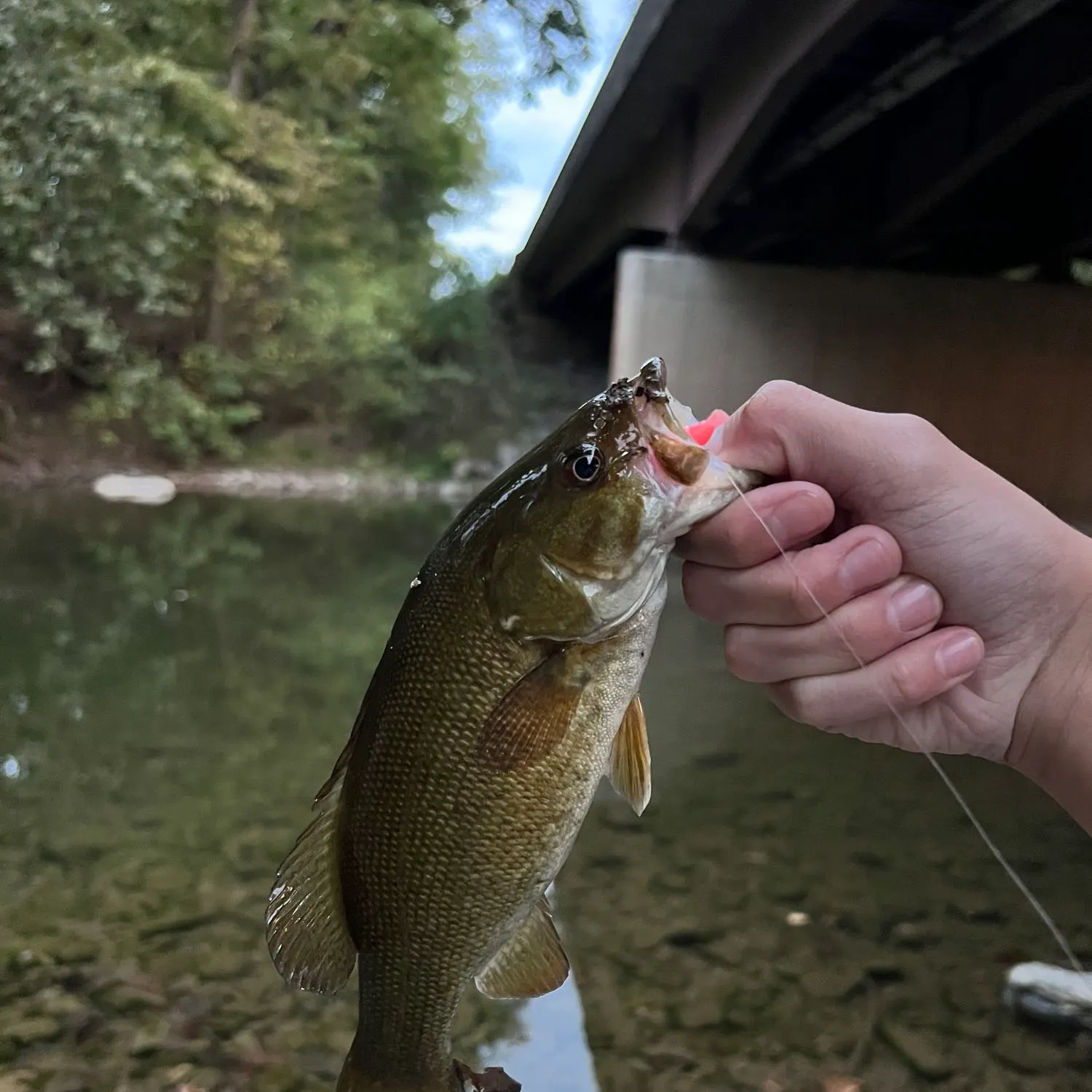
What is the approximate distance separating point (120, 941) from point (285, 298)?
608 inches

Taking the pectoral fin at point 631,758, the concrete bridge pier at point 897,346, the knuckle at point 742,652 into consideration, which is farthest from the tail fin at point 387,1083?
the concrete bridge pier at point 897,346

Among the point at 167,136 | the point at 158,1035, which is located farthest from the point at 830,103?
the point at 167,136

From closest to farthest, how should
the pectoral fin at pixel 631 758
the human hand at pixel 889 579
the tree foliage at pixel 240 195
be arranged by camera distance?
the pectoral fin at pixel 631 758 < the human hand at pixel 889 579 < the tree foliage at pixel 240 195

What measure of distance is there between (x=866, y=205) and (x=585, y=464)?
7.44m

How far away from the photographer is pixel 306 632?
6703 millimetres

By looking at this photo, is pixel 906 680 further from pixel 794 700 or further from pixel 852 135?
pixel 852 135

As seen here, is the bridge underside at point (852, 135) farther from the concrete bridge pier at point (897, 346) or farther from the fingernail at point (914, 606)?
the fingernail at point (914, 606)

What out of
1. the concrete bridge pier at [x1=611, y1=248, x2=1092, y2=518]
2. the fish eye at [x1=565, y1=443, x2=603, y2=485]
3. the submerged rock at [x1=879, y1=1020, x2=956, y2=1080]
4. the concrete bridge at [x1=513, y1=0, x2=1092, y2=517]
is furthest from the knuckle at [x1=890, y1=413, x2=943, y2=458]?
the concrete bridge pier at [x1=611, y1=248, x2=1092, y2=518]

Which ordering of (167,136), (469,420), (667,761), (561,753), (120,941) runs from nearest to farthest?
(561,753) → (120,941) → (667,761) → (167,136) → (469,420)

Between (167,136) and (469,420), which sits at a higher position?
(167,136)

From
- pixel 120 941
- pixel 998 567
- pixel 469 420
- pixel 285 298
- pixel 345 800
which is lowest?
pixel 469 420

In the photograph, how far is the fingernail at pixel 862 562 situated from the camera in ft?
5.76

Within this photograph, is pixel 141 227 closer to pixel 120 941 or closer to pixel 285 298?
pixel 285 298

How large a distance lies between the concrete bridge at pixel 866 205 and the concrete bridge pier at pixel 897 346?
0.07 ft
